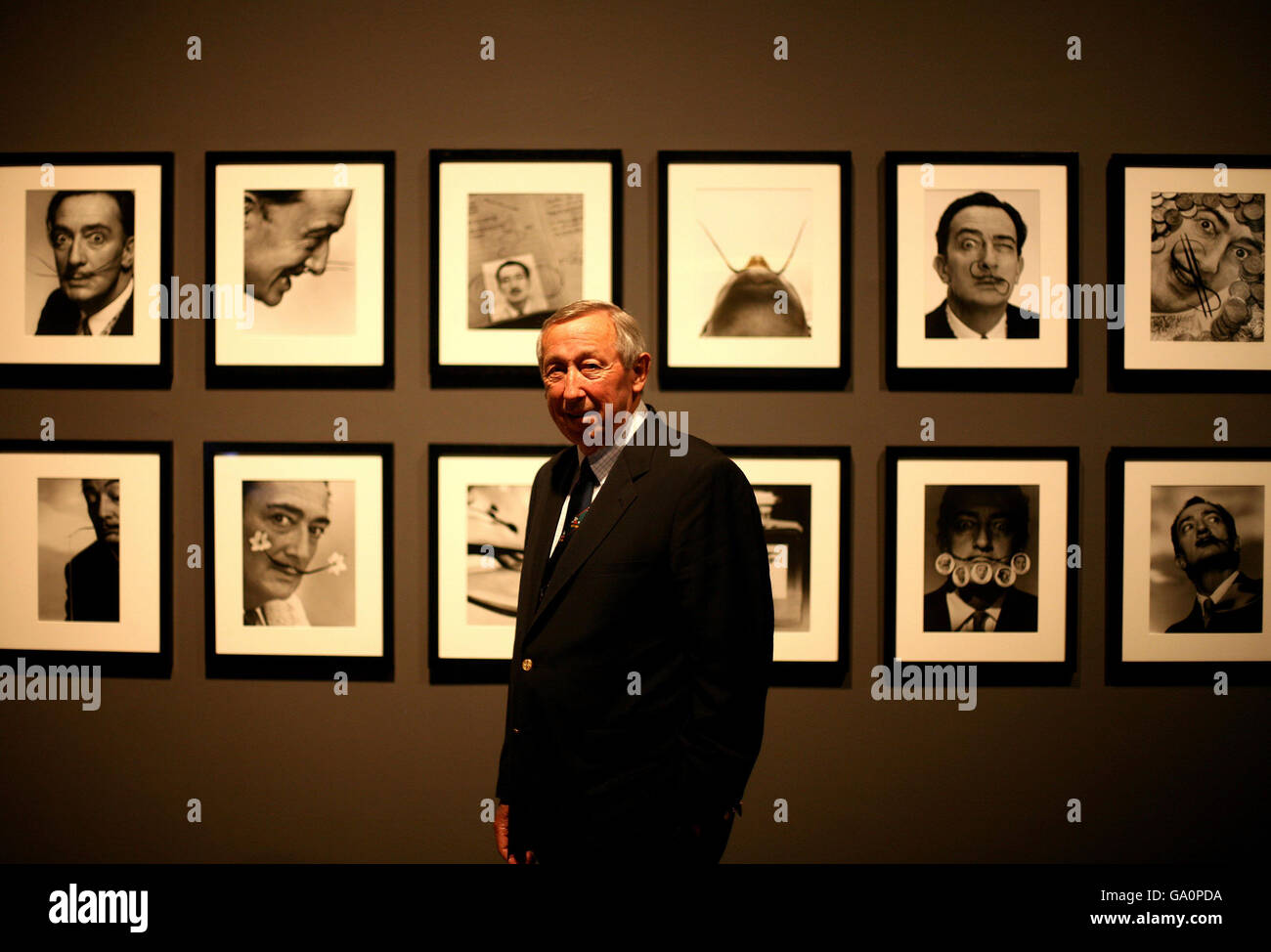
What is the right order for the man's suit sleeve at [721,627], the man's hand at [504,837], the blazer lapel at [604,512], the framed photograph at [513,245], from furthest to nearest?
the framed photograph at [513,245], the man's hand at [504,837], the blazer lapel at [604,512], the man's suit sleeve at [721,627]

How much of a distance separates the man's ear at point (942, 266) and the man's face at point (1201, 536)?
1.14 metres

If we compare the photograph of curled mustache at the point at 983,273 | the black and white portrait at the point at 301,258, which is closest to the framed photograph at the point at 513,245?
the black and white portrait at the point at 301,258

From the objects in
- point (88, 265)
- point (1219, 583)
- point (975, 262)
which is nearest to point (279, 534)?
point (88, 265)

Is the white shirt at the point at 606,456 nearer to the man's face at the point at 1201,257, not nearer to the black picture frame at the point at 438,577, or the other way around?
the black picture frame at the point at 438,577

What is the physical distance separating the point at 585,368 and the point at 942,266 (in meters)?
1.47

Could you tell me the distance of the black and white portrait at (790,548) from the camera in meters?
2.55

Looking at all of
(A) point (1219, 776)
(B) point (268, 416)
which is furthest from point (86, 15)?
(A) point (1219, 776)

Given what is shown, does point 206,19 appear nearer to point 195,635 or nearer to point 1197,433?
point 195,635

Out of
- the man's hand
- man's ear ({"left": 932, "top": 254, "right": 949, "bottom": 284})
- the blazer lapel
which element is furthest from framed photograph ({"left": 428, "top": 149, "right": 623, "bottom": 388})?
the man's hand

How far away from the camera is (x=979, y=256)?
2.54 metres

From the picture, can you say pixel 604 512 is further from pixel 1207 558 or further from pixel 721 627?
pixel 1207 558

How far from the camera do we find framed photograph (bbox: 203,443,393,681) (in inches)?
101

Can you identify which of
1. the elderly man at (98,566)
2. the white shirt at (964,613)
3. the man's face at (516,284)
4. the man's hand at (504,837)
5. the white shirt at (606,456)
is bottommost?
the man's hand at (504,837)
